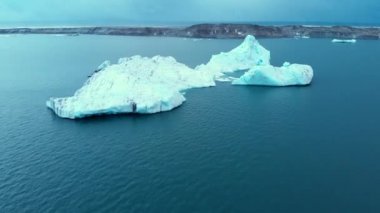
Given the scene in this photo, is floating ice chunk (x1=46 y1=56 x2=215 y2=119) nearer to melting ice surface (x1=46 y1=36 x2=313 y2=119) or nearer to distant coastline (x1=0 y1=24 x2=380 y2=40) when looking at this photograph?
melting ice surface (x1=46 y1=36 x2=313 y2=119)

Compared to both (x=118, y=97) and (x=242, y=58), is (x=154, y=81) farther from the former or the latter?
(x=242, y=58)

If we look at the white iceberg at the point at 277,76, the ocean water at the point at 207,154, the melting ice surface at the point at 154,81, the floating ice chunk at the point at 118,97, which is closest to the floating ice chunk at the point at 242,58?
the melting ice surface at the point at 154,81

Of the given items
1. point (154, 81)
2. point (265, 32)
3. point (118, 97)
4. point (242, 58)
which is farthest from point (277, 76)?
point (265, 32)

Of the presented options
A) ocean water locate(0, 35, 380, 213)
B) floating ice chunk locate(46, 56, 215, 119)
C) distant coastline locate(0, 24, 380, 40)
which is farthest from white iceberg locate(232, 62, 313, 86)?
distant coastline locate(0, 24, 380, 40)

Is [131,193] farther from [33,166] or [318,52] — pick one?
[318,52]

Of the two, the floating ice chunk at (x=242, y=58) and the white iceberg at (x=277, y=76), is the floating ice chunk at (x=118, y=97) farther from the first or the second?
the floating ice chunk at (x=242, y=58)

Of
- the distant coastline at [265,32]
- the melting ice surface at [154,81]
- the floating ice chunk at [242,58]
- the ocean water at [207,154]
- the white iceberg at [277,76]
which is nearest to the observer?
the ocean water at [207,154]

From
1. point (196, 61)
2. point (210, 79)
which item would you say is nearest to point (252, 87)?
point (210, 79)
